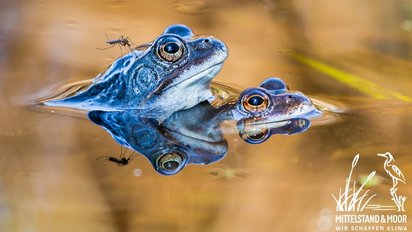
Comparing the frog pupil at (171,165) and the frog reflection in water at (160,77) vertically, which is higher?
the frog reflection in water at (160,77)

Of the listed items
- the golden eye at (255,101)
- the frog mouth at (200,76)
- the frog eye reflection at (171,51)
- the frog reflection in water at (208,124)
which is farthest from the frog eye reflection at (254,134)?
the frog eye reflection at (171,51)

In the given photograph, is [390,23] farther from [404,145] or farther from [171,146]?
[171,146]

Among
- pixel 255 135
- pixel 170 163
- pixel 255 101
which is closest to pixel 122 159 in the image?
pixel 170 163

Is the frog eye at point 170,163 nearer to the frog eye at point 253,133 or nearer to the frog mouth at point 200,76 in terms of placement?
the frog eye at point 253,133

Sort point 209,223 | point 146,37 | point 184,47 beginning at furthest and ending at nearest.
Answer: point 146,37, point 184,47, point 209,223

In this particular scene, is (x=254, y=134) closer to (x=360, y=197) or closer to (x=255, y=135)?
(x=255, y=135)

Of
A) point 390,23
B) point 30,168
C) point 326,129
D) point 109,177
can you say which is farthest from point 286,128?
point 390,23
